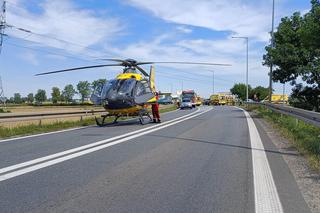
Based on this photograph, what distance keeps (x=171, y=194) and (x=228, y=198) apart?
32.2 inches

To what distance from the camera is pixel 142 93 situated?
22188 mm

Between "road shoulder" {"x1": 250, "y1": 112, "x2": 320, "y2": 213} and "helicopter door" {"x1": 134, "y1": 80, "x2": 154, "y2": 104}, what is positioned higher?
"helicopter door" {"x1": 134, "y1": 80, "x2": 154, "y2": 104}

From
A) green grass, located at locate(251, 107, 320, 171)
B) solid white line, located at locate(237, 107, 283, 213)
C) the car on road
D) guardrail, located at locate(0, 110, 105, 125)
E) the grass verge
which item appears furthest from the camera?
the car on road


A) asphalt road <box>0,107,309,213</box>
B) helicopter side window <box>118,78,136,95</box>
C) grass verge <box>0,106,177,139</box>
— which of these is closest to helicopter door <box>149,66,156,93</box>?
helicopter side window <box>118,78,136,95</box>

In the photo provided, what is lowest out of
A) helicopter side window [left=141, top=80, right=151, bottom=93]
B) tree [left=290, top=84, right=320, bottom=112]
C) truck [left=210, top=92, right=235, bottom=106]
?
truck [left=210, top=92, right=235, bottom=106]

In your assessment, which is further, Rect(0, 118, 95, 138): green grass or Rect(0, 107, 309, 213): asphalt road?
Rect(0, 118, 95, 138): green grass

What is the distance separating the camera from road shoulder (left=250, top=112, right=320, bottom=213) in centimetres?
597

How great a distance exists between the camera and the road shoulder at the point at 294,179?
597 centimetres

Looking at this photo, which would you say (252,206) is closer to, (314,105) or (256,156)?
(256,156)

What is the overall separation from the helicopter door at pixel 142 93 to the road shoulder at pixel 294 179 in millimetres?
10604

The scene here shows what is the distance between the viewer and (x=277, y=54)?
31562mm

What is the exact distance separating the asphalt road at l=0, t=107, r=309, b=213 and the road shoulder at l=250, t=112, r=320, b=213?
0.06 ft

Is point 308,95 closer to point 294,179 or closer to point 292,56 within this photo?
point 292,56

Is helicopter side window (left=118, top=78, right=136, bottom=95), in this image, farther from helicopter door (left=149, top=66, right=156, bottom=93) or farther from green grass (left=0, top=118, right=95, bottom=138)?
helicopter door (left=149, top=66, right=156, bottom=93)
